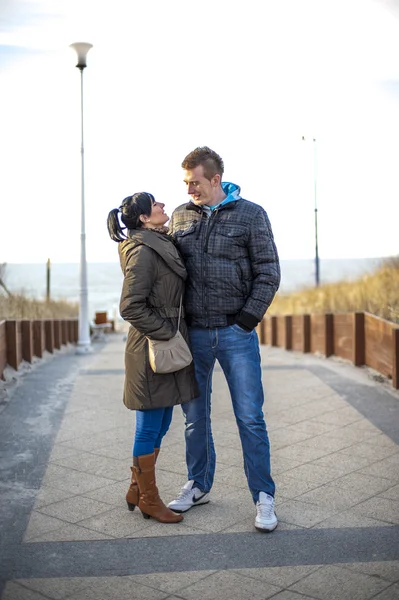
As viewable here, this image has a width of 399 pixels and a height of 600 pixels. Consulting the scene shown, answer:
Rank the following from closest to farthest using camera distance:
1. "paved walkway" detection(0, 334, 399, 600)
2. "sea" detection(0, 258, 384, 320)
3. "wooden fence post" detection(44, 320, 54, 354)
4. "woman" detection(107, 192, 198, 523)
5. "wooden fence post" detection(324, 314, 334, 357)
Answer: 1. "paved walkway" detection(0, 334, 399, 600)
2. "woman" detection(107, 192, 198, 523)
3. "wooden fence post" detection(324, 314, 334, 357)
4. "wooden fence post" detection(44, 320, 54, 354)
5. "sea" detection(0, 258, 384, 320)

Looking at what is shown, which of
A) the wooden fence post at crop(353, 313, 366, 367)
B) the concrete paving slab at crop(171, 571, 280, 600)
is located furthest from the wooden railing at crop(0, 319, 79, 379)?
the concrete paving slab at crop(171, 571, 280, 600)

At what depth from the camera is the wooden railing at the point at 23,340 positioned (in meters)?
11.3

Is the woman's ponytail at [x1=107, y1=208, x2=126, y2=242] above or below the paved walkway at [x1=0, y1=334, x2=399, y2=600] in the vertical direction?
above

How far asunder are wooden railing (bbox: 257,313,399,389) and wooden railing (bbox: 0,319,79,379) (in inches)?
176

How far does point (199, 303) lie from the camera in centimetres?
536

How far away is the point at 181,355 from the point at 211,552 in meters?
1.13

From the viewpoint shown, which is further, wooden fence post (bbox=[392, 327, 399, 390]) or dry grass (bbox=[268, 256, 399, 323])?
dry grass (bbox=[268, 256, 399, 323])

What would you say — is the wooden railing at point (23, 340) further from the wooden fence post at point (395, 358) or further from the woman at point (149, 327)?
the woman at point (149, 327)

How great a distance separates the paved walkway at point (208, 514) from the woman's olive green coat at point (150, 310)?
29.5 inches

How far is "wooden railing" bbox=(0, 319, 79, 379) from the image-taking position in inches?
444

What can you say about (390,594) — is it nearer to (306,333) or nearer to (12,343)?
(12,343)

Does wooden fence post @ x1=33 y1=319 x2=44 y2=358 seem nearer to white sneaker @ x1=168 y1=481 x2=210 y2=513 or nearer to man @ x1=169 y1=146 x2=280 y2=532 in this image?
white sneaker @ x1=168 y1=481 x2=210 y2=513

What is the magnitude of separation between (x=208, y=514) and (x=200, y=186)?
1.96 m

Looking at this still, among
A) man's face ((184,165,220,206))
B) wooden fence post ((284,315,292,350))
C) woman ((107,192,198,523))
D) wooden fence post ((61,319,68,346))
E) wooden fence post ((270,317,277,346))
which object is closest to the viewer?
woman ((107,192,198,523))
